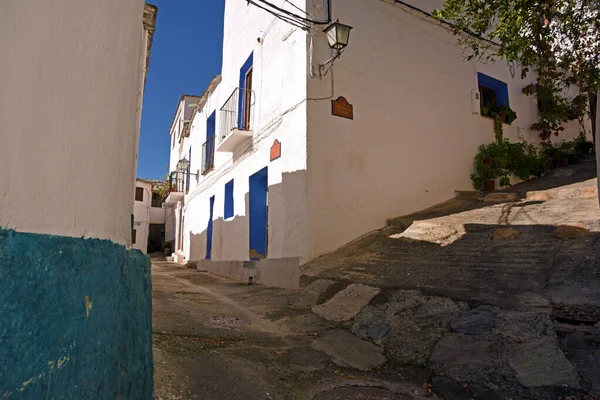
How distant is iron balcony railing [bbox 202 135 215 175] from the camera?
11953mm

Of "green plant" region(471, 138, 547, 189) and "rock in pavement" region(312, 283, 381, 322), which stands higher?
"green plant" region(471, 138, 547, 189)

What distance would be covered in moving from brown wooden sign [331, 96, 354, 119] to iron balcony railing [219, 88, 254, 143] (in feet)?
8.18

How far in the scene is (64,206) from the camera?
1.28m

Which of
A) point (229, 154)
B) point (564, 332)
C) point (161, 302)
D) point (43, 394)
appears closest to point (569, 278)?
point (564, 332)

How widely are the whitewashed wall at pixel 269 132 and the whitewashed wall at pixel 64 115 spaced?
14.7 ft

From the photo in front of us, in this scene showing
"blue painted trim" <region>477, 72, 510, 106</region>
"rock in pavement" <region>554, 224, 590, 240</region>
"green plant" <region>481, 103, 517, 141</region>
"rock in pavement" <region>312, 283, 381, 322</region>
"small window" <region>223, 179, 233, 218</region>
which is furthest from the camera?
"small window" <region>223, 179, 233, 218</region>

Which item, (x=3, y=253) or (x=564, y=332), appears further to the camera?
(x=564, y=332)

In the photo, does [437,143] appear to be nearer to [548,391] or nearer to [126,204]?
[548,391]

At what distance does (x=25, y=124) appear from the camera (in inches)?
42.6

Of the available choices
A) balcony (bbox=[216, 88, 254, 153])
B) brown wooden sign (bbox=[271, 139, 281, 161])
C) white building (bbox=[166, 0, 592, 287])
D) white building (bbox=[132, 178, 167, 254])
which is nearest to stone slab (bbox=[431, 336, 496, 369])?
white building (bbox=[166, 0, 592, 287])

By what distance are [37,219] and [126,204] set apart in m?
0.95

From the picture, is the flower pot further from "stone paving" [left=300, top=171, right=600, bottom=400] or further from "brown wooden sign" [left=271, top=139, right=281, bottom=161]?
"brown wooden sign" [left=271, top=139, right=281, bottom=161]

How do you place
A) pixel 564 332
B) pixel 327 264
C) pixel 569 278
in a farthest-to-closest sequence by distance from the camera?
1. pixel 327 264
2. pixel 569 278
3. pixel 564 332

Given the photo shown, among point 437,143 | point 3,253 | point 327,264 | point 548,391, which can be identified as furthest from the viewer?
point 437,143
